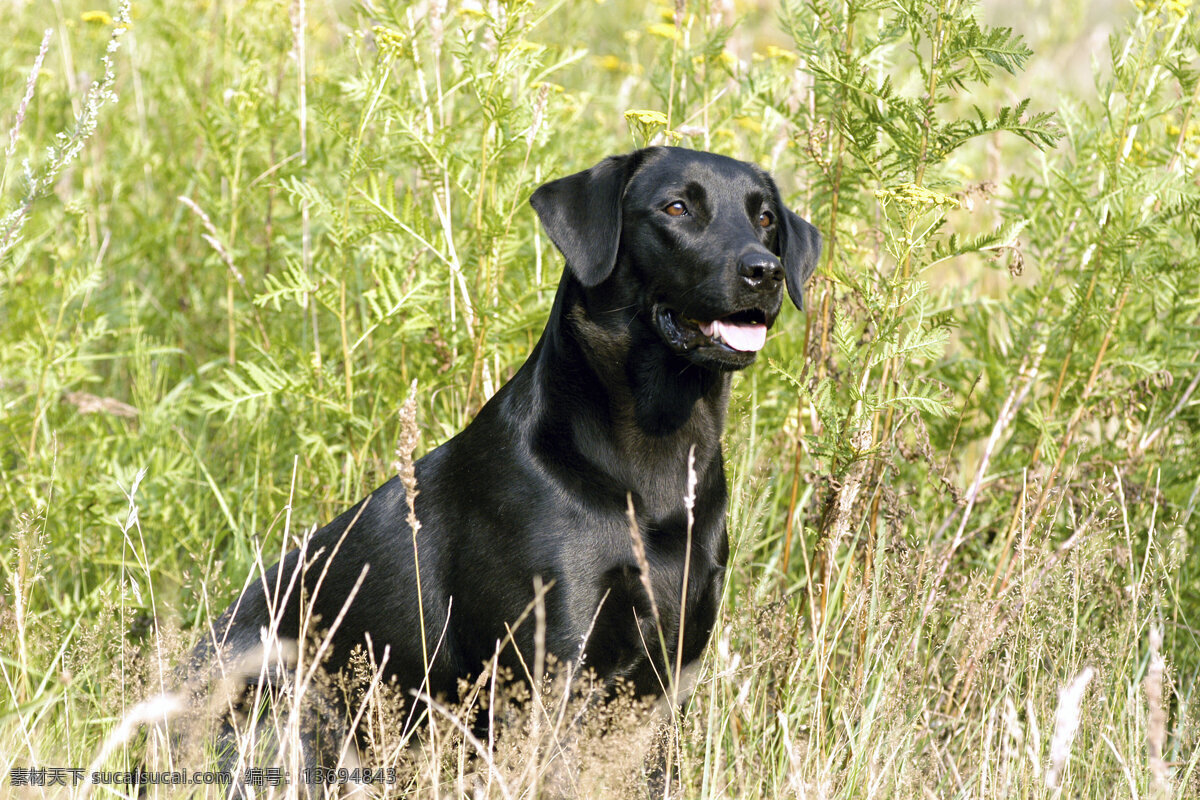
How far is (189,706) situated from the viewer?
2.34m

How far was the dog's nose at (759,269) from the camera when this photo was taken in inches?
102

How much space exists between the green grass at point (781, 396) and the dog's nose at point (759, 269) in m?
0.19

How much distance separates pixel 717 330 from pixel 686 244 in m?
0.25

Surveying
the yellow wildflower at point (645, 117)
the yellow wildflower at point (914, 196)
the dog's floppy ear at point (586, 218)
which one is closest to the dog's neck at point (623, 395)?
the dog's floppy ear at point (586, 218)

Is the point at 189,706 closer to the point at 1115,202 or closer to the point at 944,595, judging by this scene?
the point at 944,595

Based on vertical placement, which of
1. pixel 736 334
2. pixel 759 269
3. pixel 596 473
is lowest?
pixel 596 473

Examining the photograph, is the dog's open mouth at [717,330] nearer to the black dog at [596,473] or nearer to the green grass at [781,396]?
the black dog at [596,473]

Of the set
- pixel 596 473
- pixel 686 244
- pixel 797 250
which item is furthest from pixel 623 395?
pixel 797 250

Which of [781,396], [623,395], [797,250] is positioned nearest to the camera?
[623,395]

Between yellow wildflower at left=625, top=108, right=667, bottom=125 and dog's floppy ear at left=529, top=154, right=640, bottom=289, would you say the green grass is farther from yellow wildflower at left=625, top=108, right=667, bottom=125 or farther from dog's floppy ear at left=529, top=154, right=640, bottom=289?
dog's floppy ear at left=529, top=154, right=640, bottom=289

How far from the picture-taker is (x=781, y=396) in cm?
369

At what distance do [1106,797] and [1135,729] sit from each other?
0.54 ft

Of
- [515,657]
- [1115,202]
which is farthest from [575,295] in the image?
[1115,202]

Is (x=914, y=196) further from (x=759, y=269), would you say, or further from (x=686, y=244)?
(x=686, y=244)
